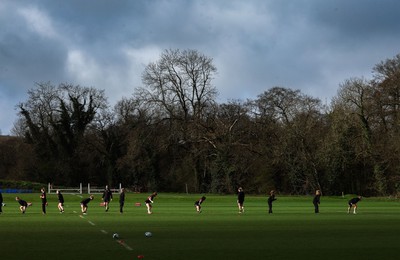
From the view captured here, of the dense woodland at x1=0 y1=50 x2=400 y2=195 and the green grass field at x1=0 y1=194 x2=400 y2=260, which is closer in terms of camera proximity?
the green grass field at x1=0 y1=194 x2=400 y2=260

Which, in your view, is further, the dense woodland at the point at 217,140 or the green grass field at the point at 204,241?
the dense woodland at the point at 217,140

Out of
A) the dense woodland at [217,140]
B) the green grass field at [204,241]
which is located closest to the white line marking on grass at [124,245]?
the green grass field at [204,241]

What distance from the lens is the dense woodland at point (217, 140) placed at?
78188 mm

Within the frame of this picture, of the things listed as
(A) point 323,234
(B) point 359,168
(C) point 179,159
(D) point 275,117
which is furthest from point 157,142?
(A) point 323,234

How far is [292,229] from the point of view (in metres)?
27.2

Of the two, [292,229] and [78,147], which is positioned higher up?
[78,147]

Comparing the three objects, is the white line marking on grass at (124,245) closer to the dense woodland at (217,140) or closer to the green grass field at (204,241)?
the green grass field at (204,241)

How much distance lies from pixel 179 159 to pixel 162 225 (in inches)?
2346

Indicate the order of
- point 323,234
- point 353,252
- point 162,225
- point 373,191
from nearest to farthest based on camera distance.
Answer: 1. point 353,252
2. point 323,234
3. point 162,225
4. point 373,191

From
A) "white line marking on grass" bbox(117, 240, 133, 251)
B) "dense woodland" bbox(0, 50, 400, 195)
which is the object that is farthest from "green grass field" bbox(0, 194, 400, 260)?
"dense woodland" bbox(0, 50, 400, 195)

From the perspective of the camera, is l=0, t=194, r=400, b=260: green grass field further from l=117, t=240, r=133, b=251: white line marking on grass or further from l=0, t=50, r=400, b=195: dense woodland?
l=0, t=50, r=400, b=195: dense woodland

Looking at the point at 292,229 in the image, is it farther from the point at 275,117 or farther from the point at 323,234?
the point at 275,117

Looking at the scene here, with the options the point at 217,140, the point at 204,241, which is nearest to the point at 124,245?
the point at 204,241

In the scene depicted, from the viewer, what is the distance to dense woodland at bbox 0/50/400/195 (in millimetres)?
78188
